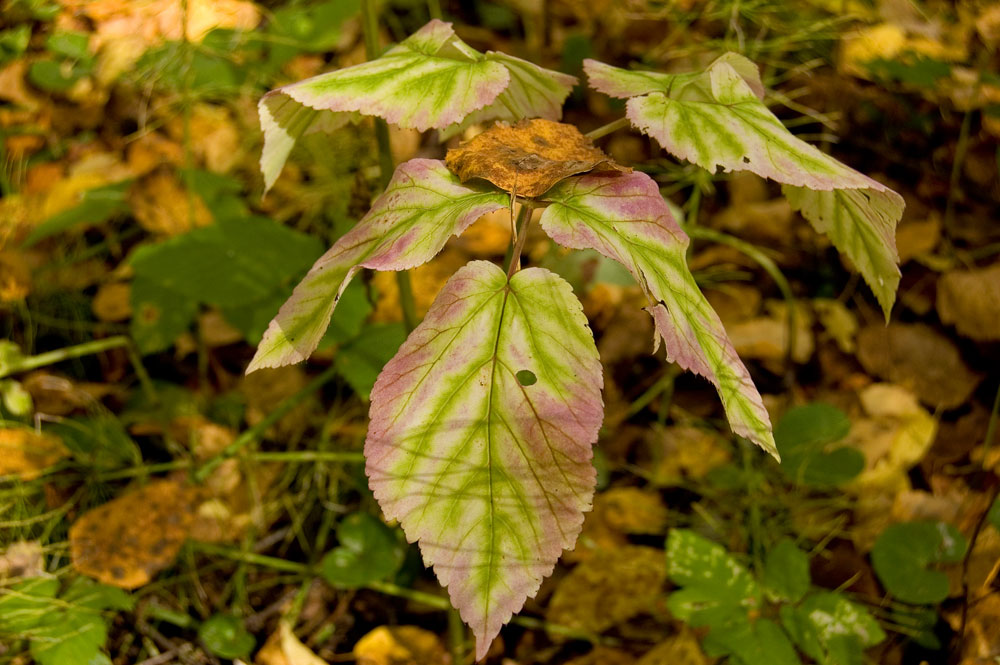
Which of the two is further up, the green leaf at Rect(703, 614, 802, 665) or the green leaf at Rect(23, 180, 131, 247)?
the green leaf at Rect(23, 180, 131, 247)

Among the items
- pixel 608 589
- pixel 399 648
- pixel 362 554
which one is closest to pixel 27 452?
pixel 362 554

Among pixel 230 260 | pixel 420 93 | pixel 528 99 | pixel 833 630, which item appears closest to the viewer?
pixel 420 93

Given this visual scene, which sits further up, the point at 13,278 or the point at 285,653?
the point at 13,278

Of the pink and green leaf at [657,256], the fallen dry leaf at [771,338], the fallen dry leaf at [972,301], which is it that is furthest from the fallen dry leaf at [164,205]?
the fallen dry leaf at [972,301]

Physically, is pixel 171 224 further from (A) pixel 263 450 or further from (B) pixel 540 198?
(B) pixel 540 198

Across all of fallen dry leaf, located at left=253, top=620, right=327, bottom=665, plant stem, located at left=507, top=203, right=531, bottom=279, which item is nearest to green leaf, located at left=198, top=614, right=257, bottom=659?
fallen dry leaf, located at left=253, top=620, right=327, bottom=665

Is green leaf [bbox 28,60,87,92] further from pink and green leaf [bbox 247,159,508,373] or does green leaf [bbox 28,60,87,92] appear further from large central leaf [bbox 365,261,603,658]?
large central leaf [bbox 365,261,603,658]

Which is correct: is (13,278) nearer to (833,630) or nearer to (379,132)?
(379,132)
